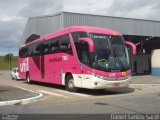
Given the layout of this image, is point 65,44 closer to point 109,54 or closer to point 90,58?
point 90,58

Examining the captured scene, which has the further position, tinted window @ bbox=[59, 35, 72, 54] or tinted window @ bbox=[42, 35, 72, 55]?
tinted window @ bbox=[42, 35, 72, 55]

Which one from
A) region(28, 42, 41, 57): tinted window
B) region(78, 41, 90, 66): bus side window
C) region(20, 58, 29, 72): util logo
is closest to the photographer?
region(78, 41, 90, 66): bus side window

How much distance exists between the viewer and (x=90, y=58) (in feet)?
63.3

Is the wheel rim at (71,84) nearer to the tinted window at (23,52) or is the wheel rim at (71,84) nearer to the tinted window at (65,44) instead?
the tinted window at (65,44)

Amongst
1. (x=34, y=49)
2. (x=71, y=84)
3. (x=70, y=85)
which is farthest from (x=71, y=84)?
(x=34, y=49)

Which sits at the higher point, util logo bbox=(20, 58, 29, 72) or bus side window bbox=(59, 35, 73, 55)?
bus side window bbox=(59, 35, 73, 55)

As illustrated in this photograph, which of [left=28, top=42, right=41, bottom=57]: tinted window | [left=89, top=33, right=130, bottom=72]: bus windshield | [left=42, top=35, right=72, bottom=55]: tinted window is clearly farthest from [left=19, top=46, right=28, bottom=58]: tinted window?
[left=89, top=33, right=130, bottom=72]: bus windshield

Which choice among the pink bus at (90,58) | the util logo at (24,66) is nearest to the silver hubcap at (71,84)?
the pink bus at (90,58)

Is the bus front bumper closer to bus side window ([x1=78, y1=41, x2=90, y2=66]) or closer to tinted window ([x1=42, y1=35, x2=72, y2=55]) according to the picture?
bus side window ([x1=78, y1=41, x2=90, y2=66])

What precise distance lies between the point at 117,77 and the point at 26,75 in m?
13.4

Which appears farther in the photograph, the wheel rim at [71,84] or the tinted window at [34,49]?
the tinted window at [34,49]

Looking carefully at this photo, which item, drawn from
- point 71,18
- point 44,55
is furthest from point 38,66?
point 71,18

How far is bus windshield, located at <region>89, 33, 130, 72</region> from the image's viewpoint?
19234 mm

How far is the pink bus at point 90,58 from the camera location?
19219 mm
